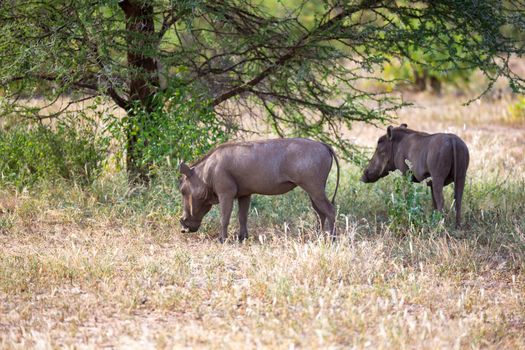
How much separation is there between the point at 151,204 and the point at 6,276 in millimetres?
2899

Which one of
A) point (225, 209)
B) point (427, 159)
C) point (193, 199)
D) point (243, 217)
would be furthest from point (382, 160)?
point (193, 199)

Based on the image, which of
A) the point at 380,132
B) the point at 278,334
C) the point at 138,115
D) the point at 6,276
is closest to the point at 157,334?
the point at 278,334

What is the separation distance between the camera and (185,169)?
8.52 metres

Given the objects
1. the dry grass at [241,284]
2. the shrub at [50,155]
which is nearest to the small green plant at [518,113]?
the dry grass at [241,284]

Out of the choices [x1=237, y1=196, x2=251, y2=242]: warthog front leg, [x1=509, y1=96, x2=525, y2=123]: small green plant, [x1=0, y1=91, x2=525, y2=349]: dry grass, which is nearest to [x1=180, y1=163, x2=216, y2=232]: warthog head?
[x1=0, y1=91, x2=525, y2=349]: dry grass

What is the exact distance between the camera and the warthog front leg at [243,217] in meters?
8.59

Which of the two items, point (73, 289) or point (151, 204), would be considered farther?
point (151, 204)

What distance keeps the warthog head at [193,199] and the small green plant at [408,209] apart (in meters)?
1.89

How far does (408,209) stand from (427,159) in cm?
75

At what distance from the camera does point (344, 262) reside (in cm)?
691

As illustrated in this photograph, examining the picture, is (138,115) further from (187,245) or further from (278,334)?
(278,334)

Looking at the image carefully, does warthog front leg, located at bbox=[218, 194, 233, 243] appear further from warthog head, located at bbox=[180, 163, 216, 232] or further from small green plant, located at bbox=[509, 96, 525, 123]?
small green plant, located at bbox=[509, 96, 525, 123]

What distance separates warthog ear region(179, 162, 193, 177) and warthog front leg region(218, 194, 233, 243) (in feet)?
1.40

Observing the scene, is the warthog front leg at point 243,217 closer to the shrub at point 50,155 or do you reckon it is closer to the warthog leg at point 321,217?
the warthog leg at point 321,217
